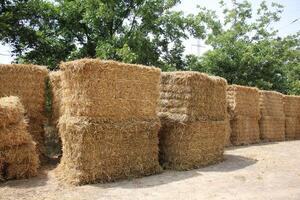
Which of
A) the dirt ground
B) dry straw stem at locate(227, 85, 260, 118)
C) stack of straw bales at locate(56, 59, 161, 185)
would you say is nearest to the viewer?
the dirt ground

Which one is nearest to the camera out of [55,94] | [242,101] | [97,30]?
[55,94]

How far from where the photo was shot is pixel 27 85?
9844 mm

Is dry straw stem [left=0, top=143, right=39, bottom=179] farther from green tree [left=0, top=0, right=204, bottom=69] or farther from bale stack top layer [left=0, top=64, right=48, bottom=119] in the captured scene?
green tree [left=0, top=0, right=204, bottom=69]

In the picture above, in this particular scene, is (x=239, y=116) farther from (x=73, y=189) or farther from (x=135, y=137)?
(x=73, y=189)

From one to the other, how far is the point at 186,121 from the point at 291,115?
42.6 ft

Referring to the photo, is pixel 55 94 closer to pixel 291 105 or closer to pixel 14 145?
pixel 14 145

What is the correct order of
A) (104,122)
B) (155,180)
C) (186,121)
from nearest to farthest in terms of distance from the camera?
(104,122)
(155,180)
(186,121)

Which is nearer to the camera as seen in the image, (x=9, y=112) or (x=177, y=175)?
(x=9, y=112)

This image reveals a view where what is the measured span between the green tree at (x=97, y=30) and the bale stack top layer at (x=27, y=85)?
5.60m

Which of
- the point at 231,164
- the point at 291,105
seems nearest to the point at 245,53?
the point at 291,105

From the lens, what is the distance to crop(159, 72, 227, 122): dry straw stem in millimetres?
10335

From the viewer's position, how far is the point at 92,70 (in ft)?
27.1

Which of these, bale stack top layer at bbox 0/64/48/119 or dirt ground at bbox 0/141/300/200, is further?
bale stack top layer at bbox 0/64/48/119

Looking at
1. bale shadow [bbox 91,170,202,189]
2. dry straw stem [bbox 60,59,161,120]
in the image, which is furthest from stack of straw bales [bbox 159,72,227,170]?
dry straw stem [bbox 60,59,161,120]
